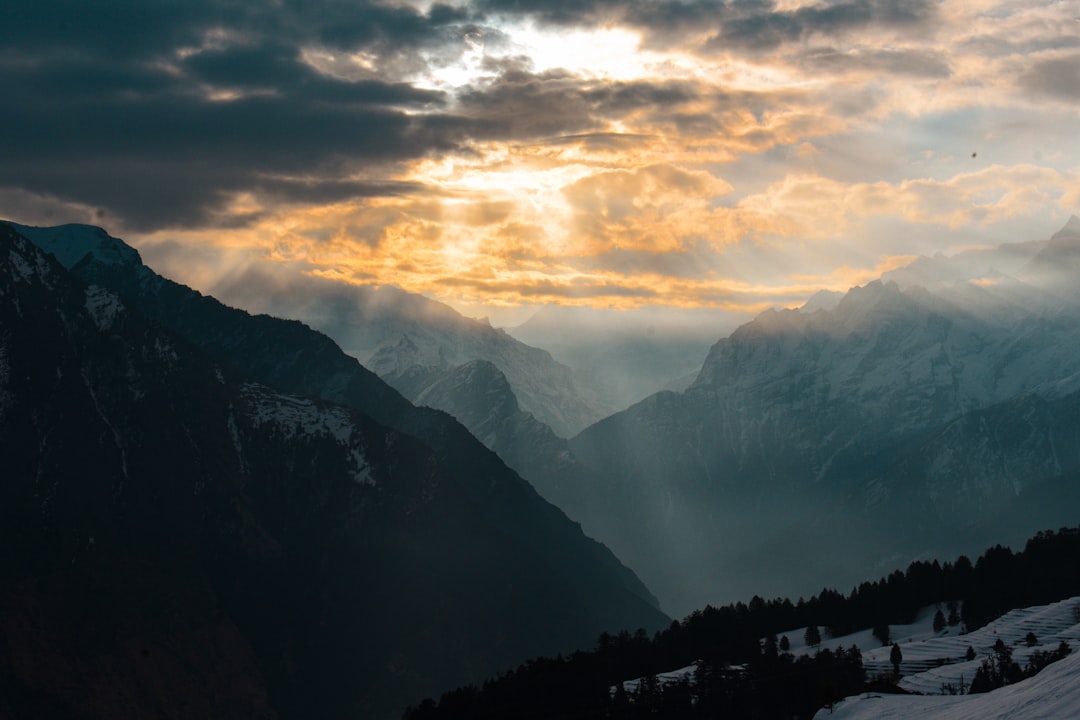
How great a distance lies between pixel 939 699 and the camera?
17750 centimetres

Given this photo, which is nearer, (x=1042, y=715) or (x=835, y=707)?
(x=1042, y=715)

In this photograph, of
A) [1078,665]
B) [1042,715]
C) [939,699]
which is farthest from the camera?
[939,699]

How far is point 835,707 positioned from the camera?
609 ft

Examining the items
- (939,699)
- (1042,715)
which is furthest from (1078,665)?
(939,699)

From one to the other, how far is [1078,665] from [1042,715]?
43.1 ft

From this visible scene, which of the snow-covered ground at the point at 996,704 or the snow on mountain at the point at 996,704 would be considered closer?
the snow-covered ground at the point at 996,704

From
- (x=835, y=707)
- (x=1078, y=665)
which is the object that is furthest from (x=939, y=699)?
(x=1078, y=665)

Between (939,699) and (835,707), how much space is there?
46.7ft

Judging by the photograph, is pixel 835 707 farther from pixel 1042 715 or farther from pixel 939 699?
pixel 1042 715

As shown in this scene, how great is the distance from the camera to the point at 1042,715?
434ft

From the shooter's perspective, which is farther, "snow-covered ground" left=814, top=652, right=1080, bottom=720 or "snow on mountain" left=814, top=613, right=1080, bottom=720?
"snow on mountain" left=814, top=613, right=1080, bottom=720

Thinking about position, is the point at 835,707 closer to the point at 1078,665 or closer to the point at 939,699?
the point at 939,699

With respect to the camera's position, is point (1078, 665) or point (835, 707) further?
point (835, 707)

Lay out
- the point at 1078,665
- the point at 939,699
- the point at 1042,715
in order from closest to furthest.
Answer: the point at 1042,715 < the point at 1078,665 < the point at 939,699
